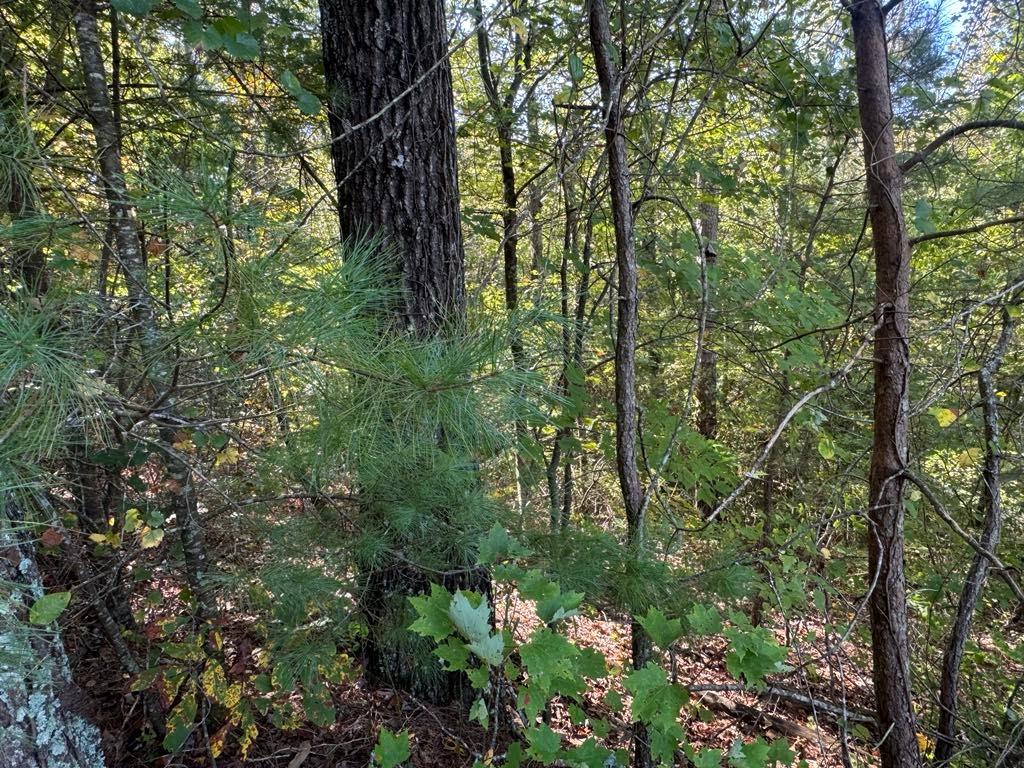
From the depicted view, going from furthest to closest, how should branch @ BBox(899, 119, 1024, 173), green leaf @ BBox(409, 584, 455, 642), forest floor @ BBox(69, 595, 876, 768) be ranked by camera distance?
forest floor @ BBox(69, 595, 876, 768) < branch @ BBox(899, 119, 1024, 173) < green leaf @ BBox(409, 584, 455, 642)

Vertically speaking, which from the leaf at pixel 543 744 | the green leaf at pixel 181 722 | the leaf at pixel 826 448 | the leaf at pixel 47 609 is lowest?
the green leaf at pixel 181 722

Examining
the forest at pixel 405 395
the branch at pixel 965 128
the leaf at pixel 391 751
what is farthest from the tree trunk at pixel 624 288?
the branch at pixel 965 128

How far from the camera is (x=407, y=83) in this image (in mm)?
1799

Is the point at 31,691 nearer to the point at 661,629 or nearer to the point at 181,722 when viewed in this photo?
the point at 181,722

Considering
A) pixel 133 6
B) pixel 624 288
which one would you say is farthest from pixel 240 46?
pixel 624 288

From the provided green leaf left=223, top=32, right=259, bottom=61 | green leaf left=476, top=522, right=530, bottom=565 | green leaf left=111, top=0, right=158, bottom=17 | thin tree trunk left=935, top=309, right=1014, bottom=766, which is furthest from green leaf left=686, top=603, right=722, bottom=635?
green leaf left=111, top=0, right=158, bottom=17

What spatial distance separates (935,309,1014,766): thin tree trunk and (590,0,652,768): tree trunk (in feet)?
4.09

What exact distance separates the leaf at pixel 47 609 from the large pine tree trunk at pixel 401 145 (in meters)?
0.85

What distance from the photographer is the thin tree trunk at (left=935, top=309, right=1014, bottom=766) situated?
6.32 ft

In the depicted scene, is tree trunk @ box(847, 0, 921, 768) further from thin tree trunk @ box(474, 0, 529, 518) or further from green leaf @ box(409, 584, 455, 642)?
green leaf @ box(409, 584, 455, 642)

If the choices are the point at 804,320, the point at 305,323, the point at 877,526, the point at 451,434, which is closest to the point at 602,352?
the point at 804,320

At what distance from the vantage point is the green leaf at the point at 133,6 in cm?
114

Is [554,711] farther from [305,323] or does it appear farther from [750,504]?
[750,504]

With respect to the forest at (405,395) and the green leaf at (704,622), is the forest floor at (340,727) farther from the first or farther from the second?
the green leaf at (704,622)
